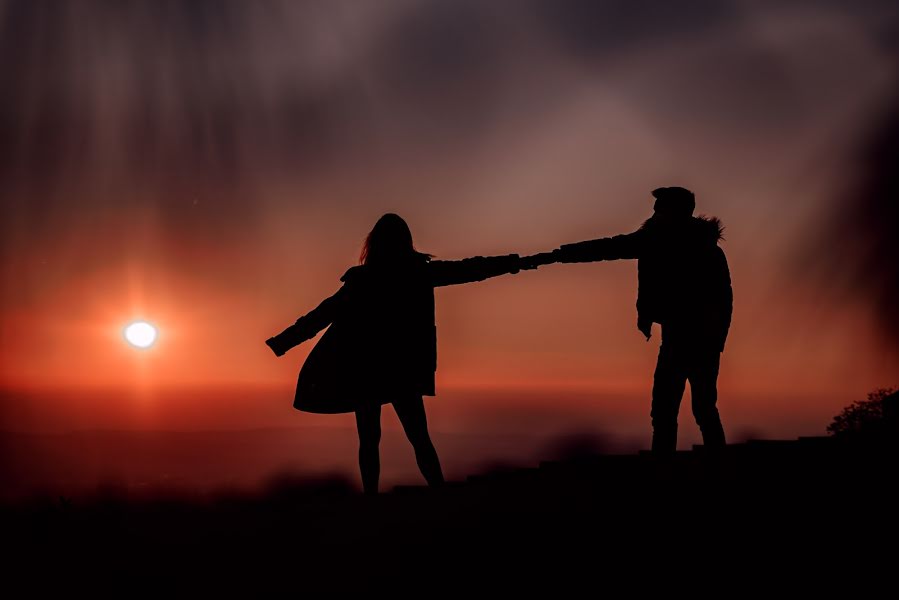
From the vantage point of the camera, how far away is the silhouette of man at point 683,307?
8.62m

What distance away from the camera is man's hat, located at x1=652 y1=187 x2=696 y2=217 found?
8.80 meters

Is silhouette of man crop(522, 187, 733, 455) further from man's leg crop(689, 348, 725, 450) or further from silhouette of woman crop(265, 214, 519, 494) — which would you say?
silhouette of woman crop(265, 214, 519, 494)

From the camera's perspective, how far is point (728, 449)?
8.62 m

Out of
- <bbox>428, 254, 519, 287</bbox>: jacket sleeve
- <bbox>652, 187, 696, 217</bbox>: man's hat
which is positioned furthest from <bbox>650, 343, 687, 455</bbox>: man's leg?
<bbox>428, 254, 519, 287</bbox>: jacket sleeve

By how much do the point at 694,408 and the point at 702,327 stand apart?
73cm

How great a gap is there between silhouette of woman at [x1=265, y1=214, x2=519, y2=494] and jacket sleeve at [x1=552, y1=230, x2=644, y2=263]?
123cm

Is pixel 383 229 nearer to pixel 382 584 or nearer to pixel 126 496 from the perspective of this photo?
pixel 382 584

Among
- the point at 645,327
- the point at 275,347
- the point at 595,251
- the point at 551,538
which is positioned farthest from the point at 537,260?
the point at 551,538

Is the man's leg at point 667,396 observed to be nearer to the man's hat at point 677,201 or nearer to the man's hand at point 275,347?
the man's hat at point 677,201

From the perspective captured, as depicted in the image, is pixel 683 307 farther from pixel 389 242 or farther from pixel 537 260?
pixel 389 242

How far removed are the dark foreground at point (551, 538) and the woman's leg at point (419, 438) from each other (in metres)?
0.19

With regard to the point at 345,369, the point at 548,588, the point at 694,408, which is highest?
the point at 345,369

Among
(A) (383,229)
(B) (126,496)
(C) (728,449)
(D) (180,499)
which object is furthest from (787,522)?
(B) (126,496)

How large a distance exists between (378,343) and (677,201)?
291cm
